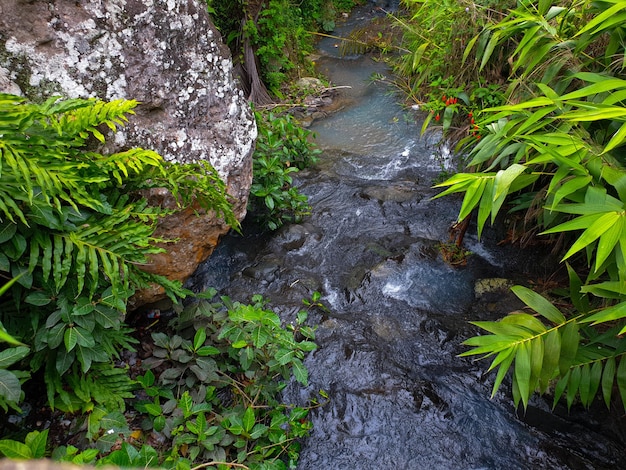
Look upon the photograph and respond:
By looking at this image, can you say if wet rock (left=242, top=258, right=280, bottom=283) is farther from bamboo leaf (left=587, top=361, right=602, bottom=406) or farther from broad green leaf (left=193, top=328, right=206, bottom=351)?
bamboo leaf (left=587, top=361, right=602, bottom=406)

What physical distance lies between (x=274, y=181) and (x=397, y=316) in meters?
1.61

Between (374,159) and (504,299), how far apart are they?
2619mm

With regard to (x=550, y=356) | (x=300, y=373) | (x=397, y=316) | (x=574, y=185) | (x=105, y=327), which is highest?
(x=574, y=185)

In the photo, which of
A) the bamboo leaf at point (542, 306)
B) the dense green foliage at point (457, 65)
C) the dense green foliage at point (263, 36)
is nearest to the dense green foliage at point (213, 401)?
the bamboo leaf at point (542, 306)

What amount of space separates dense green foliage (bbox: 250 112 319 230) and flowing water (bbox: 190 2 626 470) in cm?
16

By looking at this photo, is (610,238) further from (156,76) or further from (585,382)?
(156,76)

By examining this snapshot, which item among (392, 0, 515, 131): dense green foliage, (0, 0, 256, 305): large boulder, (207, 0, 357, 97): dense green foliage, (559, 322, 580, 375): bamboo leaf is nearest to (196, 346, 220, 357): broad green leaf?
(0, 0, 256, 305): large boulder

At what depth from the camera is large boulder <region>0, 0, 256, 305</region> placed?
80.9 inches

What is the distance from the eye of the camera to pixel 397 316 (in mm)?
3221

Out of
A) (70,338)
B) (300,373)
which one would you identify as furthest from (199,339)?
(70,338)

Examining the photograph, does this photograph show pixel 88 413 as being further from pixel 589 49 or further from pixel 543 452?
pixel 589 49

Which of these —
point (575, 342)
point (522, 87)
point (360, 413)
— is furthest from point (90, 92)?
point (522, 87)

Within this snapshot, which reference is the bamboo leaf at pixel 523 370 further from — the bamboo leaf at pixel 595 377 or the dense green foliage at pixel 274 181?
the dense green foliage at pixel 274 181

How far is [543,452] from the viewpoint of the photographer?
232 cm
